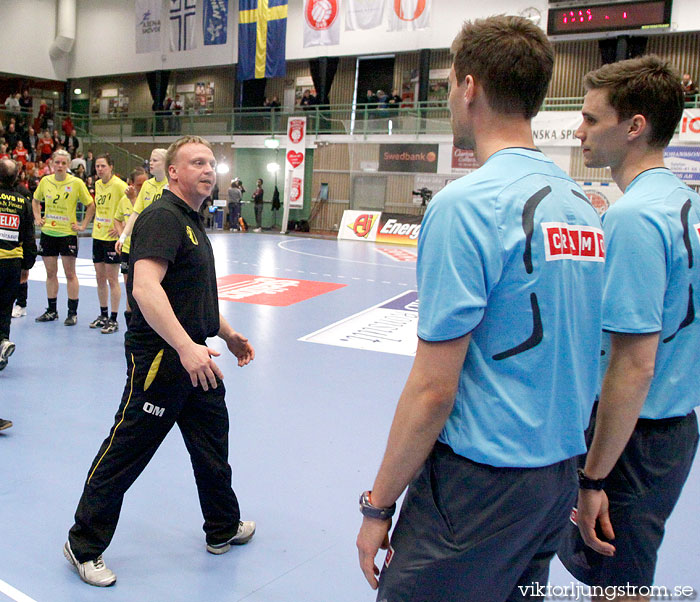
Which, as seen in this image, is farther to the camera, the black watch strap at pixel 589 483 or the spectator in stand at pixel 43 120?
the spectator in stand at pixel 43 120

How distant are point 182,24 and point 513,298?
91.5 ft

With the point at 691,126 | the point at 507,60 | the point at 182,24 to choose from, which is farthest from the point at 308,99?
the point at 507,60

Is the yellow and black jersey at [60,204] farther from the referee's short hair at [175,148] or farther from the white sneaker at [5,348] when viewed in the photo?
the referee's short hair at [175,148]

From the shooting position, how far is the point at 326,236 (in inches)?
919

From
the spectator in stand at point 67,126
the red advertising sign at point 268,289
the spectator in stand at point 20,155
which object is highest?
the spectator in stand at point 67,126

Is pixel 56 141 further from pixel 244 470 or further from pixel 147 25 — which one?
pixel 244 470

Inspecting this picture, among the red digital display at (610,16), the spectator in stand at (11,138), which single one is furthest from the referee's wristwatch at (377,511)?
the spectator in stand at (11,138)

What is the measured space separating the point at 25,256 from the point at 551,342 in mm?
5185

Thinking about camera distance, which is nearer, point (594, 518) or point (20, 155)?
point (594, 518)

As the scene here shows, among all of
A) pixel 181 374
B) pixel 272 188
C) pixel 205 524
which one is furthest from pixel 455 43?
pixel 272 188

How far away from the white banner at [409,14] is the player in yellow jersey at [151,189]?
611 inches

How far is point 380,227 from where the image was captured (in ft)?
71.5

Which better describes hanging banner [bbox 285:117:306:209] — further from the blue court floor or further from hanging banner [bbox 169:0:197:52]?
the blue court floor

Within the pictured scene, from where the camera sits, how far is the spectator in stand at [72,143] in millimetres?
25266
